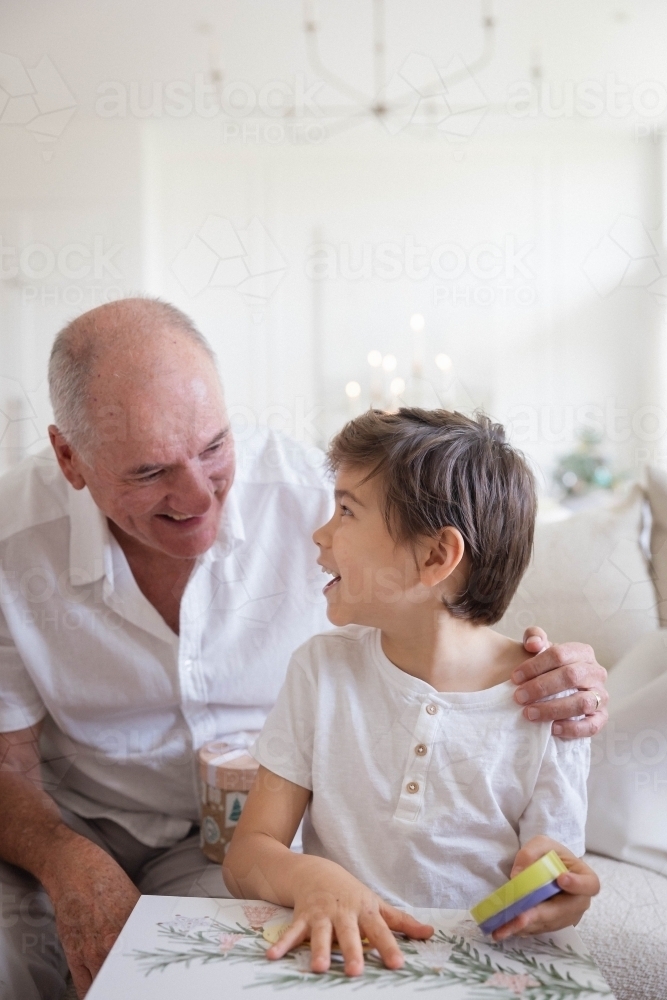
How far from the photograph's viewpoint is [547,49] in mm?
1011

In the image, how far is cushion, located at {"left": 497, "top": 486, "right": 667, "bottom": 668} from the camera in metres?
0.89

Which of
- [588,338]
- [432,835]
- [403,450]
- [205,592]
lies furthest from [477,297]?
[432,835]

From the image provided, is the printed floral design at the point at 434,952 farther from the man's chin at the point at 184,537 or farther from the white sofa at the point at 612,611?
the man's chin at the point at 184,537

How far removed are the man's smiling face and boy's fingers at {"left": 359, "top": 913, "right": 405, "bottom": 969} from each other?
0.41m

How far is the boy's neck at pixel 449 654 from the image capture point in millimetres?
749

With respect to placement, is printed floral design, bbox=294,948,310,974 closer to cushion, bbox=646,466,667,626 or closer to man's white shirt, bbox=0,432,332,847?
man's white shirt, bbox=0,432,332,847

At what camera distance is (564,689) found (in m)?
0.71

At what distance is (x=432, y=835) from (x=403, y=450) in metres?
0.34

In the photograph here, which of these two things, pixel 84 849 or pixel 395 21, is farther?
pixel 395 21

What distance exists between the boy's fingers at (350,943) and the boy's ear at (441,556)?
0.28 m

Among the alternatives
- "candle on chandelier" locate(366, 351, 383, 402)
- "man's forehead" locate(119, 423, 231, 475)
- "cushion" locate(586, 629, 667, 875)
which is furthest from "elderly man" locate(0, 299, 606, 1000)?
"cushion" locate(586, 629, 667, 875)

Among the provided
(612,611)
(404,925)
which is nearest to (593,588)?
(612,611)

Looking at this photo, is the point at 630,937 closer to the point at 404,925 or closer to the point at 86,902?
the point at 404,925

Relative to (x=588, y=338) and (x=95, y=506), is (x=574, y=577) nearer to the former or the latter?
(x=588, y=338)
